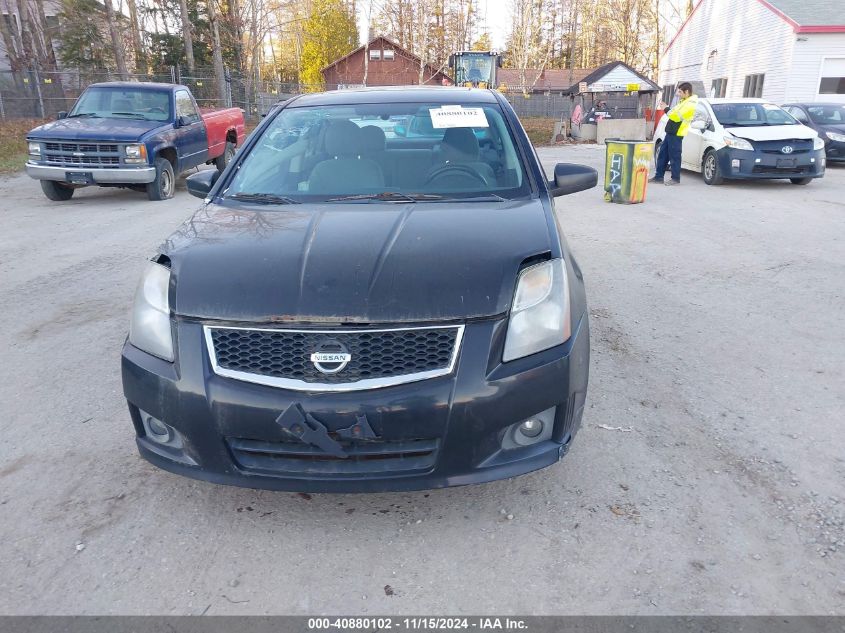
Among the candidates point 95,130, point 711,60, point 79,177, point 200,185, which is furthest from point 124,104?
point 711,60

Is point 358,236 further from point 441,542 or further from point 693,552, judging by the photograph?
point 693,552

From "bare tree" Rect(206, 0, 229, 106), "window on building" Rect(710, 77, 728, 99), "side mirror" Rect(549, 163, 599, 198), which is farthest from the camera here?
"window on building" Rect(710, 77, 728, 99)

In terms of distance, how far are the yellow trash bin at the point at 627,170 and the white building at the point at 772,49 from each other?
17562mm

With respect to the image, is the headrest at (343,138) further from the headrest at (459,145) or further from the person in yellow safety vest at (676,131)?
the person in yellow safety vest at (676,131)

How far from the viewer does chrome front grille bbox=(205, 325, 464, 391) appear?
231cm

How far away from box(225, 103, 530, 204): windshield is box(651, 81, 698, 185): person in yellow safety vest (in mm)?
9156

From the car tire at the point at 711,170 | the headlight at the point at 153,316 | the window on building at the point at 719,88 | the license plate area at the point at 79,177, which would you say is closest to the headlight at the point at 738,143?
the car tire at the point at 711,170

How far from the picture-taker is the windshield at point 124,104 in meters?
10.9

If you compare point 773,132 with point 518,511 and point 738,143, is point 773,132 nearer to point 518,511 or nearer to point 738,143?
point 738,143

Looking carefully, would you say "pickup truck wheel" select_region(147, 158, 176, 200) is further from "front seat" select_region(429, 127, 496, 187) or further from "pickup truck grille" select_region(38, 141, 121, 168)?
"front seat" select_region(429, 127, 496, 187)

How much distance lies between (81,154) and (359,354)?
9.50m

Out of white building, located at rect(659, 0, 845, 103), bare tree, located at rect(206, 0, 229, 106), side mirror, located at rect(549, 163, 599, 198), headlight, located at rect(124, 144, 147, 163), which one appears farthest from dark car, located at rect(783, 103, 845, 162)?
bare tree, located at rect(206, 0, 229, 106)

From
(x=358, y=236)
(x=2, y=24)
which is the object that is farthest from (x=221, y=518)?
(x=2, y=24)

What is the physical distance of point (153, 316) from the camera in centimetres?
258
